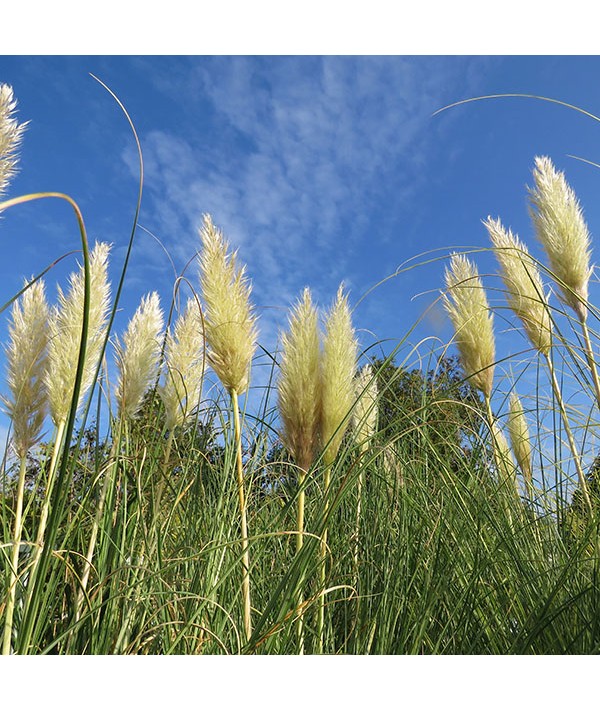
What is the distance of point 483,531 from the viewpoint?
90.5 inches

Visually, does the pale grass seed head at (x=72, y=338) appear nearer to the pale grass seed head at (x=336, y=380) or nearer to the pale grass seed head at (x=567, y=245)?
the pale grass seed head at (x=336, y=380)

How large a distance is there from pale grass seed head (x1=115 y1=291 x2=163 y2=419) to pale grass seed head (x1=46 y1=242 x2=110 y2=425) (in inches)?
6.7

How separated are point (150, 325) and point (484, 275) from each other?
1.49m

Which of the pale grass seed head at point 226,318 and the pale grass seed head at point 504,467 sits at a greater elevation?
the pale grass seed head at point 226,318

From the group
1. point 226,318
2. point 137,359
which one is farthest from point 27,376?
point 226,318

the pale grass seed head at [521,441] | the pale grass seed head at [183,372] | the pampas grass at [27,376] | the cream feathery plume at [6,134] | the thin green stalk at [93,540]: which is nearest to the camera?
the cream feathery plume at [6,134]

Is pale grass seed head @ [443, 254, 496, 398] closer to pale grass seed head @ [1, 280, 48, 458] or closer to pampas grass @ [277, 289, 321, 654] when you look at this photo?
pampas grass @ [277, 289, 321, 654]

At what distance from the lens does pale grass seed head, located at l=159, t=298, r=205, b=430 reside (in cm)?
229

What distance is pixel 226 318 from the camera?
1894 millimetres

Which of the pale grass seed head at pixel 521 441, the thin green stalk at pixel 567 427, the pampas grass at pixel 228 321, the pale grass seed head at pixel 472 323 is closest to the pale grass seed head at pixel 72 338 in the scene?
the pampas grass at pixel 228 321

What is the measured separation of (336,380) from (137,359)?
2.72ft

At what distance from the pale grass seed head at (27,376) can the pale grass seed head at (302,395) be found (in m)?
0.94

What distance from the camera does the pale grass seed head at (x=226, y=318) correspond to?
1.88 m
